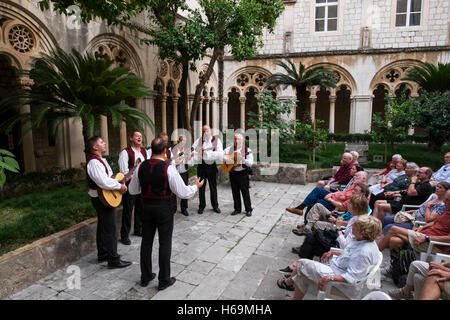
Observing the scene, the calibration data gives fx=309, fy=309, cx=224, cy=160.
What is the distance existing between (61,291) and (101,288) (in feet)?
1.43

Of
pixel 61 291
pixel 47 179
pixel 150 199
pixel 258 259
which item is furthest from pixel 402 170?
pixel 47 179

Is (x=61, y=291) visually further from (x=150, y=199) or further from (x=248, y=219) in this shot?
(x=248, y=219)

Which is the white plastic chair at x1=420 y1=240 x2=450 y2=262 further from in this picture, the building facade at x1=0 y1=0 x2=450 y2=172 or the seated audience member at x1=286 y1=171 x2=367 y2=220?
the building facade at x1=0 y1=0 x2=450 y2=172

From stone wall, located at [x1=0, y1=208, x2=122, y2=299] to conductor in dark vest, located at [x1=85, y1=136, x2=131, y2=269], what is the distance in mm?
355

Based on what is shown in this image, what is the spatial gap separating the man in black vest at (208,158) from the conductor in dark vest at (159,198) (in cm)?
272

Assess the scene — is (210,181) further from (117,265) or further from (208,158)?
(117,265)

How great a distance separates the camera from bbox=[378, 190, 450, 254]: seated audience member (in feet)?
11.3

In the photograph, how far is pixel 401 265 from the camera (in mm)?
3488

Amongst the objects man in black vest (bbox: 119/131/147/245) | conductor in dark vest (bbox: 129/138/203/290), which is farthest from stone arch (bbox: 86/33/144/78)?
conductor in dark vest (bbox: 129/138/203/290)

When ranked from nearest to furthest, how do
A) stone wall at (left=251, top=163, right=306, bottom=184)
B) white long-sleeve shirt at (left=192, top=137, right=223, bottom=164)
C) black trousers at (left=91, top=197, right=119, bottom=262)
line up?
black trousers at (left=91, top=197, right=119, bottom=262) → white long-sleeve shirt at (left=192, top=137, right=223, bottom=164) → stone wall at (left=251, top=163, right=306, bottom=184)

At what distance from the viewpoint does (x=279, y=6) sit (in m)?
10.8

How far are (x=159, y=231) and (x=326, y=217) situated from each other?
2.54m

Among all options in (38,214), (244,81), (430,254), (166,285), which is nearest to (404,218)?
(430,254)

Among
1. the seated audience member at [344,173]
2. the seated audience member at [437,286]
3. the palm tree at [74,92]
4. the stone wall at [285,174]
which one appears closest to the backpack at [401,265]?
the seated audience member at [437,286]
